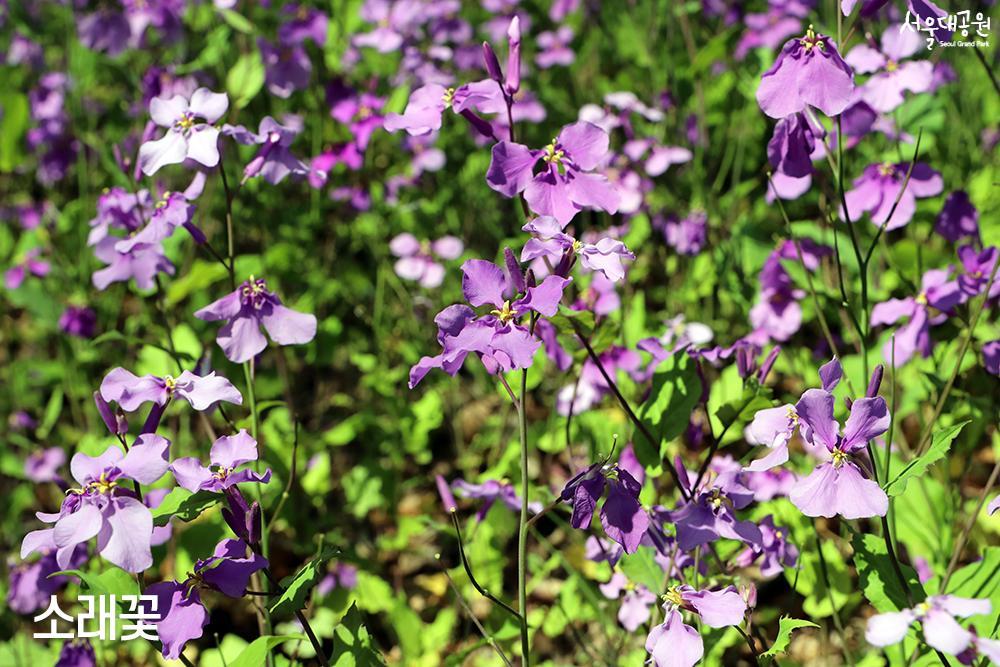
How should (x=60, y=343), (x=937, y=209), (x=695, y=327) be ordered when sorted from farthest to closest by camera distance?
(x=60, y=343), (x=937, y=209), (x=695, y=327)

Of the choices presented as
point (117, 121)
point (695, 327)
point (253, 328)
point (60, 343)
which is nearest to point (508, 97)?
point (253, 328)

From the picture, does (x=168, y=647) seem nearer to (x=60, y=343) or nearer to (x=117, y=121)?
(x=60, y=343)

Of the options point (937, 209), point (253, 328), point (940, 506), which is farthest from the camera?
point (937, 209)

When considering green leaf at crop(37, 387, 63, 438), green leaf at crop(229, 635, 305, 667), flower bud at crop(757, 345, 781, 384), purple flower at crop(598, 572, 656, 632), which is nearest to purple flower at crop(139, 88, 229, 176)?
green leaf at crop(229, 635, 305, 667)

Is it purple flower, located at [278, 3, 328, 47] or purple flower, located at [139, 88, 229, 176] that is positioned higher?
purple flower, located at [139, 88, 229, 176]

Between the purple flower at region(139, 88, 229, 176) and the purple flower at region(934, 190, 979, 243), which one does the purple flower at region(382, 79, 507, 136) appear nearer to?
the purple flower at region(139, 88, 229, 176)

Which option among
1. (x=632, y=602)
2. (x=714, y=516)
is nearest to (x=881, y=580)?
(x=714, y=516)
